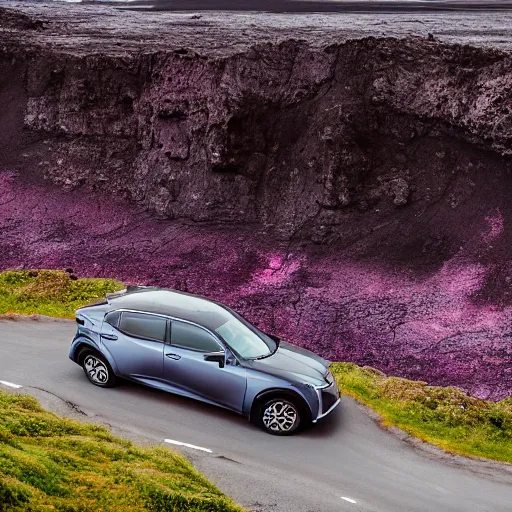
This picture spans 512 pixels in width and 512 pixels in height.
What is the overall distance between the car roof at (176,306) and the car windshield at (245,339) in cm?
15

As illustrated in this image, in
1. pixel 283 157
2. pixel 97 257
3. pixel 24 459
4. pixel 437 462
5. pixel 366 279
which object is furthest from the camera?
pixel 283 157

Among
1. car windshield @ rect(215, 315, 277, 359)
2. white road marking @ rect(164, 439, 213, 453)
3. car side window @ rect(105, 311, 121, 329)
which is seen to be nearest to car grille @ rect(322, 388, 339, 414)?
car windshield @ rect(215, 315, 277, 359)

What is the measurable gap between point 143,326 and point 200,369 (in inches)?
56.9

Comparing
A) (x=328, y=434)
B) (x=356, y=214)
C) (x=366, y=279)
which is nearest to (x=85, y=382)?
(x=328, y=434)

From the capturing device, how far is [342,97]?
2648 cm

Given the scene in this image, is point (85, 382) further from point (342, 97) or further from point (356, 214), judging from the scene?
point (342, 97)

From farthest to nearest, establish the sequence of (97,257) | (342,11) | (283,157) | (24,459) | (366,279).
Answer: (342,11), (283,157), (97,257), (366,279), (24,459)

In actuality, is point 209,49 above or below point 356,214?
above

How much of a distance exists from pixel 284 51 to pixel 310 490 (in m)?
20.6

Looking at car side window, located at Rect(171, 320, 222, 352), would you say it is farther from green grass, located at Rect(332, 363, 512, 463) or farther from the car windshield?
green grass, located at Rect(332, 363, 512, 463)

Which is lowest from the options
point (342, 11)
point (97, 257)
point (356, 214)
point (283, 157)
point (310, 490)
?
point (310, 490)

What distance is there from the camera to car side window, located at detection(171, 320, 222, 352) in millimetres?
12656

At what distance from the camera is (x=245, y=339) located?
13148 mm

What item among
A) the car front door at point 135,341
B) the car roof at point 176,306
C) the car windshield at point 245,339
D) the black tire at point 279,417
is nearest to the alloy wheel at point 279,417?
the black tire at point 279,417
